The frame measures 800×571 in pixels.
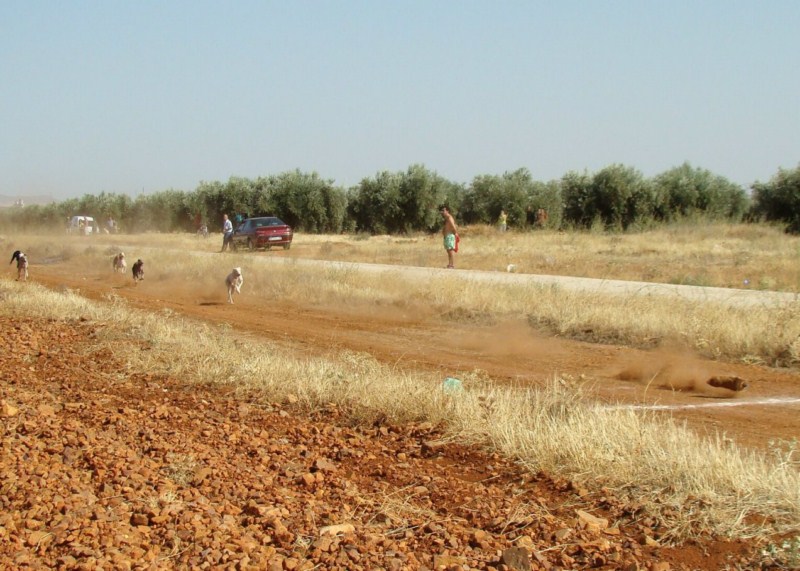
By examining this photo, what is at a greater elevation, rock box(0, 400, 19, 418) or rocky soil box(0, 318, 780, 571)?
rock box(0, 400, 19, 418)

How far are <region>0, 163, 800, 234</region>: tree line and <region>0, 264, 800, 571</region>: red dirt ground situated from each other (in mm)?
36354

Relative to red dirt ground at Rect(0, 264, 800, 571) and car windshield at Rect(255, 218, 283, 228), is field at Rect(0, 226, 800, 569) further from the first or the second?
car windshield at Rect(255, 218, 283, 228)

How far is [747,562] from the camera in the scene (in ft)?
14.5

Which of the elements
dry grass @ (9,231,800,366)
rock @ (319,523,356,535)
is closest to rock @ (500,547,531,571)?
rock @ (319,523,356,535)

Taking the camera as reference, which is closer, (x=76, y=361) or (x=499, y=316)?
(x=76, y=361)

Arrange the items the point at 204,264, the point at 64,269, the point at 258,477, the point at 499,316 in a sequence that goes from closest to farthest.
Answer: the point at 258,477
the point at 499,316
the point at 204,264
the point at 64,269

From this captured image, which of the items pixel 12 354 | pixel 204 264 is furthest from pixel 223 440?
pixel 204 264

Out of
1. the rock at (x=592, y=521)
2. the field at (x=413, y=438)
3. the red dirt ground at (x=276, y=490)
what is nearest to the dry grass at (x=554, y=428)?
the field at (x=413, y=438)

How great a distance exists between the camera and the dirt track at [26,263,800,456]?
8805mm

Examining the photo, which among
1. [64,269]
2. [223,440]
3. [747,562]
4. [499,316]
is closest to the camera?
[747,562]

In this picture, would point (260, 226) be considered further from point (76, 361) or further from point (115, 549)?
point (115, 549)

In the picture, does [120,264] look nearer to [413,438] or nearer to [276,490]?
[413,438]

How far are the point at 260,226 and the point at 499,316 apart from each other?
81.7ft

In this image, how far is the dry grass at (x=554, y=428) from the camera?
5062mm
